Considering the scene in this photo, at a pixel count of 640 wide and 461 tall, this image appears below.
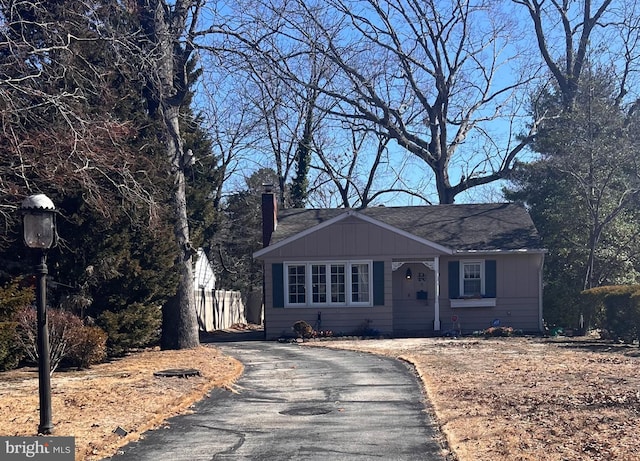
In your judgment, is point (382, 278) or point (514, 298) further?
point (514, 298)

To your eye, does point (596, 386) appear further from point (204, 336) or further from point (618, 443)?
point (204, 336)

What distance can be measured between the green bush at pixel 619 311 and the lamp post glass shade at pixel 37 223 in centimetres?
1346

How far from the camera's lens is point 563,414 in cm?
796

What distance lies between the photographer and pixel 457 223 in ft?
81.4

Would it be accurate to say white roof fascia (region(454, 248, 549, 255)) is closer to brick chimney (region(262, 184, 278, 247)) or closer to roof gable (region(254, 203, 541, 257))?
roof gable (region(254, 203, 541, 257))

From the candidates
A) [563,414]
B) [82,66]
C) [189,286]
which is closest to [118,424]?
[563,414]

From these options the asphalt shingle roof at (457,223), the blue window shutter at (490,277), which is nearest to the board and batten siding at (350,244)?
the asphalt shingle roof at (457,223)

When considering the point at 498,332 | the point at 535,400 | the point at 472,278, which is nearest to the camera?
the point at 535,400

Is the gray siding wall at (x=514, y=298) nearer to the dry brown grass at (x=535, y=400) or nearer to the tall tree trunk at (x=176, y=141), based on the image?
the dry brown grass at (x=535, y=400)

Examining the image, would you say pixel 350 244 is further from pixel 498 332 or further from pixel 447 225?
pixel 498 332

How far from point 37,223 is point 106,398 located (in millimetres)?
3146

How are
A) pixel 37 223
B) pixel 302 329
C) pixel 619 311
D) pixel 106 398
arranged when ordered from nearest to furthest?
pixel 37 223 < pixel 106 398 < pixel 619 311 < pixel 302 329

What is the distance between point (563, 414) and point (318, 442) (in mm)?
2983

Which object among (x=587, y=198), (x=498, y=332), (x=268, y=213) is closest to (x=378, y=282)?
(x=498, y=332)
